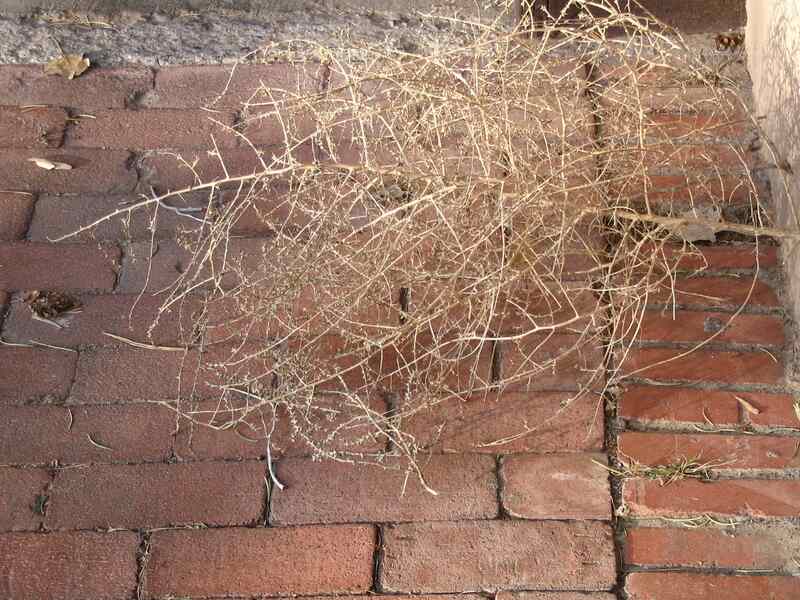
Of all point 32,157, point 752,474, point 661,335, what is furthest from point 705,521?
point 32,157

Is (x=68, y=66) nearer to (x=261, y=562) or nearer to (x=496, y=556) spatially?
(x=261, y=562)

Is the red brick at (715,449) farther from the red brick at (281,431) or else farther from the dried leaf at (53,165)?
the dried leaf at (53,165)

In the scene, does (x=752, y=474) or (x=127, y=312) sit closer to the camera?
(x=752, y=474)

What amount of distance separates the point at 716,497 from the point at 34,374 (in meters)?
1.16

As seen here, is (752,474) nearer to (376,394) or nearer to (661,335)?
(661,335)

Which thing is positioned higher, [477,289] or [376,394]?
[477,289]

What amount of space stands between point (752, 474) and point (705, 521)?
12 cm

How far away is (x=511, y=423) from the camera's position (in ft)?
5.14

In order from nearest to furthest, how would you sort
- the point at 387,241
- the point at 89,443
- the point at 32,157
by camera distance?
the point at 89,443, the point at 387,241, the point at 32,157

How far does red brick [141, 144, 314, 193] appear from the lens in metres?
1.96

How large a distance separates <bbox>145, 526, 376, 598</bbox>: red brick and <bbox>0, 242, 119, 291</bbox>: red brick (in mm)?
573

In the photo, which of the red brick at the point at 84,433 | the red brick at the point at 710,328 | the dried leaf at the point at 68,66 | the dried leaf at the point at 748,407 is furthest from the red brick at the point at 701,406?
the dried leaf at the point at 68,66

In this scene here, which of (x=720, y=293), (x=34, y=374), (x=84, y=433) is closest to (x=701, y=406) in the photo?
(x=720, y=293)

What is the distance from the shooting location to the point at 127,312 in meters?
1.74
